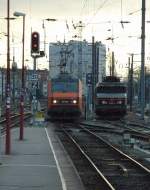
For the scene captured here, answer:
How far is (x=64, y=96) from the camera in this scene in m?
55.8

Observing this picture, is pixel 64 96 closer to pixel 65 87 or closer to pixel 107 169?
pixel 65 87

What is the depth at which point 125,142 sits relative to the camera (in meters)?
33.4

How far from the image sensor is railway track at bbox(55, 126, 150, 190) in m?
18.2

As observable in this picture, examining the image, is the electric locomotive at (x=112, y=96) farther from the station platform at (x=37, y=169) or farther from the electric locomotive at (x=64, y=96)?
the station platform at (x=37, y=169)

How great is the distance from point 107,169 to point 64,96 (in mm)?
33564

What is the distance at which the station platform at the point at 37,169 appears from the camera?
16.9 m

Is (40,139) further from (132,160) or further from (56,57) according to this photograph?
(56,57)

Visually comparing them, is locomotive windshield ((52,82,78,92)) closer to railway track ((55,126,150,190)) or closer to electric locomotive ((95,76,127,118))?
electric locomotive ((95,76,127,118))

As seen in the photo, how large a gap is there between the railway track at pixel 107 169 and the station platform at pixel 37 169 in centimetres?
42

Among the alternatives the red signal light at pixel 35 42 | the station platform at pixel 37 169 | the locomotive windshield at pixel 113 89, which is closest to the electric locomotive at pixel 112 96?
the locomotive windshield at pixel 113 89

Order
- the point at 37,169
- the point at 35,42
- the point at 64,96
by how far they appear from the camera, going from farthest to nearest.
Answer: the point at 64,96
the point at 35,42
the point at 37,169

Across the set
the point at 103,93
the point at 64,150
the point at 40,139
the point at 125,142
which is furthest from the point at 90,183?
the point at 103,93

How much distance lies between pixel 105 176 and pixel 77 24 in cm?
3747

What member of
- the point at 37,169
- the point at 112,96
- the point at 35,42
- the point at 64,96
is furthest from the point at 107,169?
the point at 112,96
